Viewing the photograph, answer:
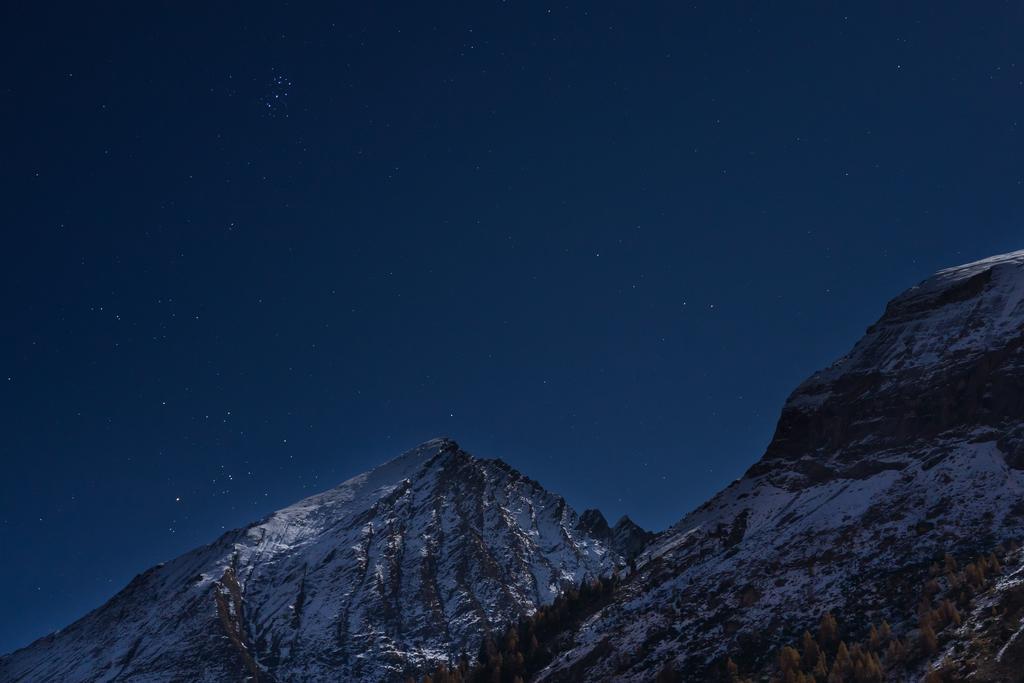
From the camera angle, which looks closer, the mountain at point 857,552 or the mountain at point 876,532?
the mountain at point 857,552

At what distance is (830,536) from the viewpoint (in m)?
86.4

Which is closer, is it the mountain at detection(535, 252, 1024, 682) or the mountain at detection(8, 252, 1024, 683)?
the mountain at detection(8, 252, 1024, 683)

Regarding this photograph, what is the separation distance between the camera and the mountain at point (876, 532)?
6291 cm

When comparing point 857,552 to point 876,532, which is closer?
point 857,552

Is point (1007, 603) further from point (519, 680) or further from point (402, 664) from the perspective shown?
point (402, 664)

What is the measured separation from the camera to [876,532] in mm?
82500

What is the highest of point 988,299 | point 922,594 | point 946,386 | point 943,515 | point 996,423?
point 988,299

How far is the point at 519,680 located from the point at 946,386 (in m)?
65.6

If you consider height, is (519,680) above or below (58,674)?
below

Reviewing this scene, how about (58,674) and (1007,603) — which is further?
(58,674)

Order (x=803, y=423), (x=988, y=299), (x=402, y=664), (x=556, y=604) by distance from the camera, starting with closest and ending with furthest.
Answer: (x=988, y=299), (x=803, y=423), (x=556, y=604), (x=402, y=664)

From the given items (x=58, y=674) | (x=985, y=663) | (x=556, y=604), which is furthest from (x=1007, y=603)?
(x=58, y=674)

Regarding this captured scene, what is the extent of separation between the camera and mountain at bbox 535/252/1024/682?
206 feet

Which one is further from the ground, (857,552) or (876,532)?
(876,532)
